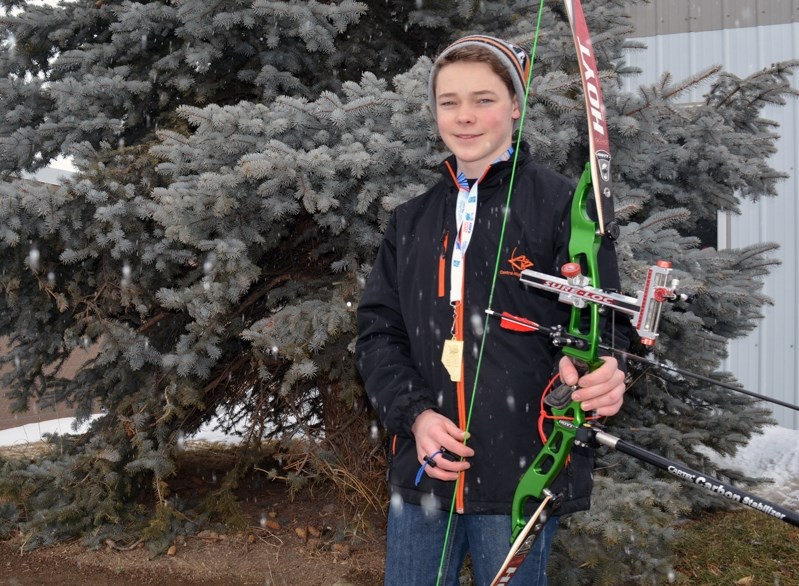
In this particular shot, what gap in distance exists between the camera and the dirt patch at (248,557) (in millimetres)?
3854

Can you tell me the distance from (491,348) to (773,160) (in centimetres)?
→ 624

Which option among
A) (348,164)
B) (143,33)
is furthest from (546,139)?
(143,33)

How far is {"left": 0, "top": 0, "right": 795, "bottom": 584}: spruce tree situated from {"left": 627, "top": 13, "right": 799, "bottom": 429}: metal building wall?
269 cm

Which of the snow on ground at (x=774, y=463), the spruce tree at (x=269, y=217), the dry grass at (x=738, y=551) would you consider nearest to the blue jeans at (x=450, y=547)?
the spruce tree at (x=269, y=217)

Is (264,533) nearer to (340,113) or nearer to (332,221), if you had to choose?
(332,221)

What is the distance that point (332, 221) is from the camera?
343 cm

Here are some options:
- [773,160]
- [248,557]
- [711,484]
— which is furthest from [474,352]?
[773,160]

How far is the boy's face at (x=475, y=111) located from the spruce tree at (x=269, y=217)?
4.02ft

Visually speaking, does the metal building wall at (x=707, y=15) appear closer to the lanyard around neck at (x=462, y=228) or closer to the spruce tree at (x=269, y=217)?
the spruce tree at (x=269, y=217)

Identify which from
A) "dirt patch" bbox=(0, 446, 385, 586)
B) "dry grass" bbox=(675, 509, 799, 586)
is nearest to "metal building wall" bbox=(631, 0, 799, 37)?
"dry grass" bbox=(675, 509, 799, 586)

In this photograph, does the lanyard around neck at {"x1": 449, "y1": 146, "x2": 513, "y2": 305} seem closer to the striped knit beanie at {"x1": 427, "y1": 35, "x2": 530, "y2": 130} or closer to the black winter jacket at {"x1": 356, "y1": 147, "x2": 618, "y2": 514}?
the black winter jacket at {"x1": 356, "y1": 147, "x2": 618, "y2": 514}

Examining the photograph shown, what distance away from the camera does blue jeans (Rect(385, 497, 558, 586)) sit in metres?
1.83

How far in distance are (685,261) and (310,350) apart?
1.73 metres

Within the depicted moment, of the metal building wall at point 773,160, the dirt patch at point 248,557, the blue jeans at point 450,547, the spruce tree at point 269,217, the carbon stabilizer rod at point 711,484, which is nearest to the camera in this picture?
the carbon stabilizer rod at point 711,484
